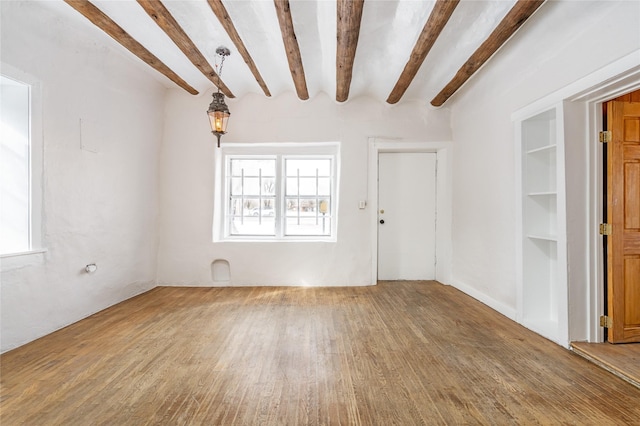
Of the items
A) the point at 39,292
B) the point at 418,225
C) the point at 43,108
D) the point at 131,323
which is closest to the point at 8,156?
the point at 43,108

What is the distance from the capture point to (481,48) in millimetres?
2988

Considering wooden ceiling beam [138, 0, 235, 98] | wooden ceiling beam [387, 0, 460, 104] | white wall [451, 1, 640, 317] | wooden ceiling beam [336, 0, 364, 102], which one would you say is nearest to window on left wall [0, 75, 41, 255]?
wooden ceiling beam [138, 0, 235, 98]

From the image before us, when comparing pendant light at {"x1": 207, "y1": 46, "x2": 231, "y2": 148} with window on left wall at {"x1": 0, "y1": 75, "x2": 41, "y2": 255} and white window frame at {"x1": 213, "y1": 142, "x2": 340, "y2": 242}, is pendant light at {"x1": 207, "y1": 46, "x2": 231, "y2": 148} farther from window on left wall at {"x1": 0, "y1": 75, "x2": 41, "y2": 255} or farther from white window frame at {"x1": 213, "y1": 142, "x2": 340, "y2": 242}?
window on left wall at {"x1": 0, "y1": 75, "x2": 41, "y2": 255}

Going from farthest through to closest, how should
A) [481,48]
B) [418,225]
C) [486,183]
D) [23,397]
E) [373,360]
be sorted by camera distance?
[418,225] → [486,183] → [481,48] → [373,360] → [23,397]

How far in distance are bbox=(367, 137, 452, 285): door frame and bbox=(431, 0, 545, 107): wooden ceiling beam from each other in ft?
2.77

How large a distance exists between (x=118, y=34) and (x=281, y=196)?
9.07 feet

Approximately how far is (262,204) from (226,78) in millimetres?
1893

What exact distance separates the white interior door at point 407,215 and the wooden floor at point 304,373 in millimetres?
1434

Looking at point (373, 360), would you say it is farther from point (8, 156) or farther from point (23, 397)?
point (8, 156)

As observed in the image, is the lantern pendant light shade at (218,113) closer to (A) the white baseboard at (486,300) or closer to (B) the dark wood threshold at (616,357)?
(A) the white baseboard at (486,300)

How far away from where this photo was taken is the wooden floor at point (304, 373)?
175cm

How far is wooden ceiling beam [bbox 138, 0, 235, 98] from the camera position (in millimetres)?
2506

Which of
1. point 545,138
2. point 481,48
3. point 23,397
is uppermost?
point 481,48

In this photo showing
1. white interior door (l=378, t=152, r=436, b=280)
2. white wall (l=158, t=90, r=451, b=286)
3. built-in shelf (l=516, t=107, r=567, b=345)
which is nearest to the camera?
built-in shelf (l=516, t=107, r=567, b=345)
